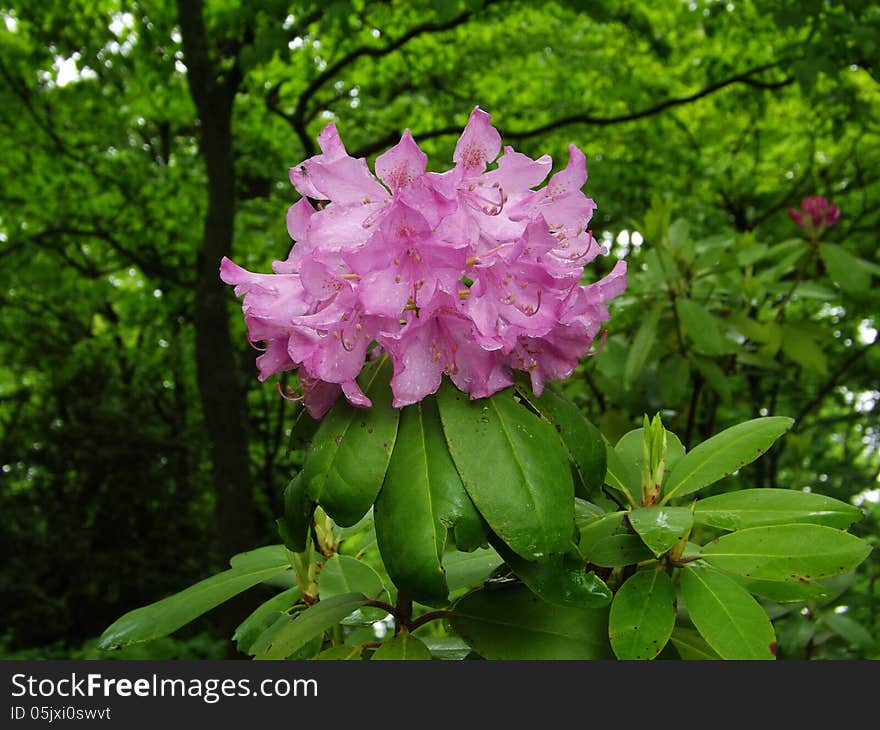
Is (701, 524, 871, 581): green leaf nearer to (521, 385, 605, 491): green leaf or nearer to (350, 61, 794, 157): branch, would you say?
(521, 385, 605, 491): green leaf

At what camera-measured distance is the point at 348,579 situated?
1.26 m

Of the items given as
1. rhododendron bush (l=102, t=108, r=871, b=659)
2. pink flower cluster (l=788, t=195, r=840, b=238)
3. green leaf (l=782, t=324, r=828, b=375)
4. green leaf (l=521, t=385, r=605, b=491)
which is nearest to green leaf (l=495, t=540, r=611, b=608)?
rhododendron bush (l=102, t=108, r=871, b=659)

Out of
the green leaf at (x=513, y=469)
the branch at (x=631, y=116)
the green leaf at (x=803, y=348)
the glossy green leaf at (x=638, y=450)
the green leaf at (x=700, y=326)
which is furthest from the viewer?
the branch at (x=631, y=116)

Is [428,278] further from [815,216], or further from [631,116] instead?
[631,116]

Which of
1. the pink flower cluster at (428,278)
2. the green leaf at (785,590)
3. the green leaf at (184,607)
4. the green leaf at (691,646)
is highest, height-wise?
the pink flower cluster at (428,278)

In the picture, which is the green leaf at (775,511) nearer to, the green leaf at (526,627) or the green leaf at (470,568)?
the green leaf at (526,627)

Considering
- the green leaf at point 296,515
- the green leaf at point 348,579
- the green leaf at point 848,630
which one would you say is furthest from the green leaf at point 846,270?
the green leaf at point 296,515

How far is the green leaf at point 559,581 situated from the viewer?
0.93 meters

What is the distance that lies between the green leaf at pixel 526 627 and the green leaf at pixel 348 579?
21 cm

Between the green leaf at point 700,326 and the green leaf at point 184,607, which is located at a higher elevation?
the green leaf at point 700,326

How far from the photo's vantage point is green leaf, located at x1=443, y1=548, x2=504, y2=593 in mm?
1197

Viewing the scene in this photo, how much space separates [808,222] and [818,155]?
534 cm

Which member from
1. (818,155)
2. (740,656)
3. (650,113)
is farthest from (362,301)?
(818,155)

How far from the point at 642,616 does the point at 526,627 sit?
14cm
